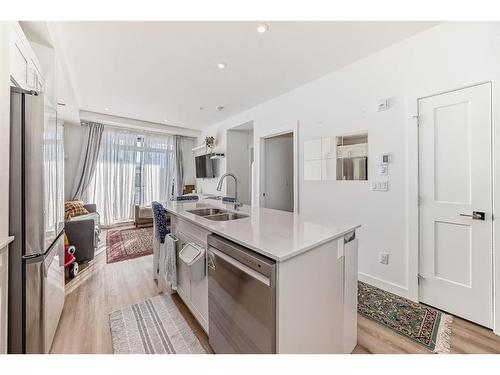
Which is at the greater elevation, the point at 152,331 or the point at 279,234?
the point at 279,234

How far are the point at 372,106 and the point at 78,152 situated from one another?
6.04m

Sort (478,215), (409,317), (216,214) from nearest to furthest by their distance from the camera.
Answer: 1. (478,215)
2. (409,317)
3. (216,214)

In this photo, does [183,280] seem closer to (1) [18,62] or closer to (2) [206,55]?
(1) [18,62]

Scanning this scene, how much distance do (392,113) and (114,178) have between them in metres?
5.93

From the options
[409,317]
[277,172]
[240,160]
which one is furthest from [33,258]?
[240,160]

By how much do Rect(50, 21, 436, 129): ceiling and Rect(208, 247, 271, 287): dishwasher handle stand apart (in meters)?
1.98

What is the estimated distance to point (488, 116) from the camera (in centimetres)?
168

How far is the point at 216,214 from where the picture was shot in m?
2.13

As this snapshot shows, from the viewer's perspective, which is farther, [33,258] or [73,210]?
[73,210]

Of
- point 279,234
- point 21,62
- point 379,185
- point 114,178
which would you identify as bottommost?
point 279,234

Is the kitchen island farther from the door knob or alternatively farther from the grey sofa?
the grey sofa

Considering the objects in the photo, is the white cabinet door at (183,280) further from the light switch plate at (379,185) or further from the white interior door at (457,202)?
the white interior door at (457,202)

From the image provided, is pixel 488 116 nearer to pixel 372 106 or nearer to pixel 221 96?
pixel 372 106
